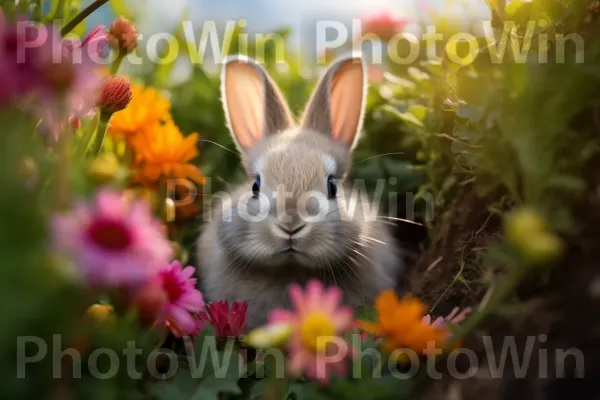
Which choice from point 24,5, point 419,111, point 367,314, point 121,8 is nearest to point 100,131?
point 24,5

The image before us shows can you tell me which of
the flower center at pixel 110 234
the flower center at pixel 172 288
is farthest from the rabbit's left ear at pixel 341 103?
the flower center at pixel 110 234

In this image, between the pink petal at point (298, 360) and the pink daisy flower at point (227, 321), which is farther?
the pink daisy flower at point (227, 321)

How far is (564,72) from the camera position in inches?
59.5

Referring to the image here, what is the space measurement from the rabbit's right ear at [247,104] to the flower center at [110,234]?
183 cm

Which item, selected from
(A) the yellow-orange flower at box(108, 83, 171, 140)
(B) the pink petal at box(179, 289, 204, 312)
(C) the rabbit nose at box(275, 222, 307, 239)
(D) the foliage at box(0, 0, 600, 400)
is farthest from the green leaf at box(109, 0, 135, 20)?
(B) the pink petal at box(179, 289, 204, 312)

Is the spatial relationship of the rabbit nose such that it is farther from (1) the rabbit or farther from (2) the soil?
(2) the soil

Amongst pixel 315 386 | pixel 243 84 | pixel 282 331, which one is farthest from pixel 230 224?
pixel 282 331

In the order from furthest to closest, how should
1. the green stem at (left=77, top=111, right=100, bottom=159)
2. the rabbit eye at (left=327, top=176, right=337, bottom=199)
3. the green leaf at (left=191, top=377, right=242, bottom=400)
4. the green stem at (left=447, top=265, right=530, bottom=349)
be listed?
the rabbit eye at (left=327, top=176, right=337, bottom=199), the green stem at (left=77, top=111, right=100, bottom=159), the green leaf at (left=191, top=377, right=242, bottom=400), the green stem at (left=447, top=265, right=530, bottom=349)

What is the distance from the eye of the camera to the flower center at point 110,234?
116 centimetres

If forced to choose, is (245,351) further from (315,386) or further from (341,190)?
(341,190)

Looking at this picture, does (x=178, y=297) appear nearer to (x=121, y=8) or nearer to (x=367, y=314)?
(x=367, y=314)

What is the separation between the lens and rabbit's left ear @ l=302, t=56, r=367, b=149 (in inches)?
115

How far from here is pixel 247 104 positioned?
302 cm

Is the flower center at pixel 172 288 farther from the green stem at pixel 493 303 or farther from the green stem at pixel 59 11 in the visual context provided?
the green stem at pixel 59 11
